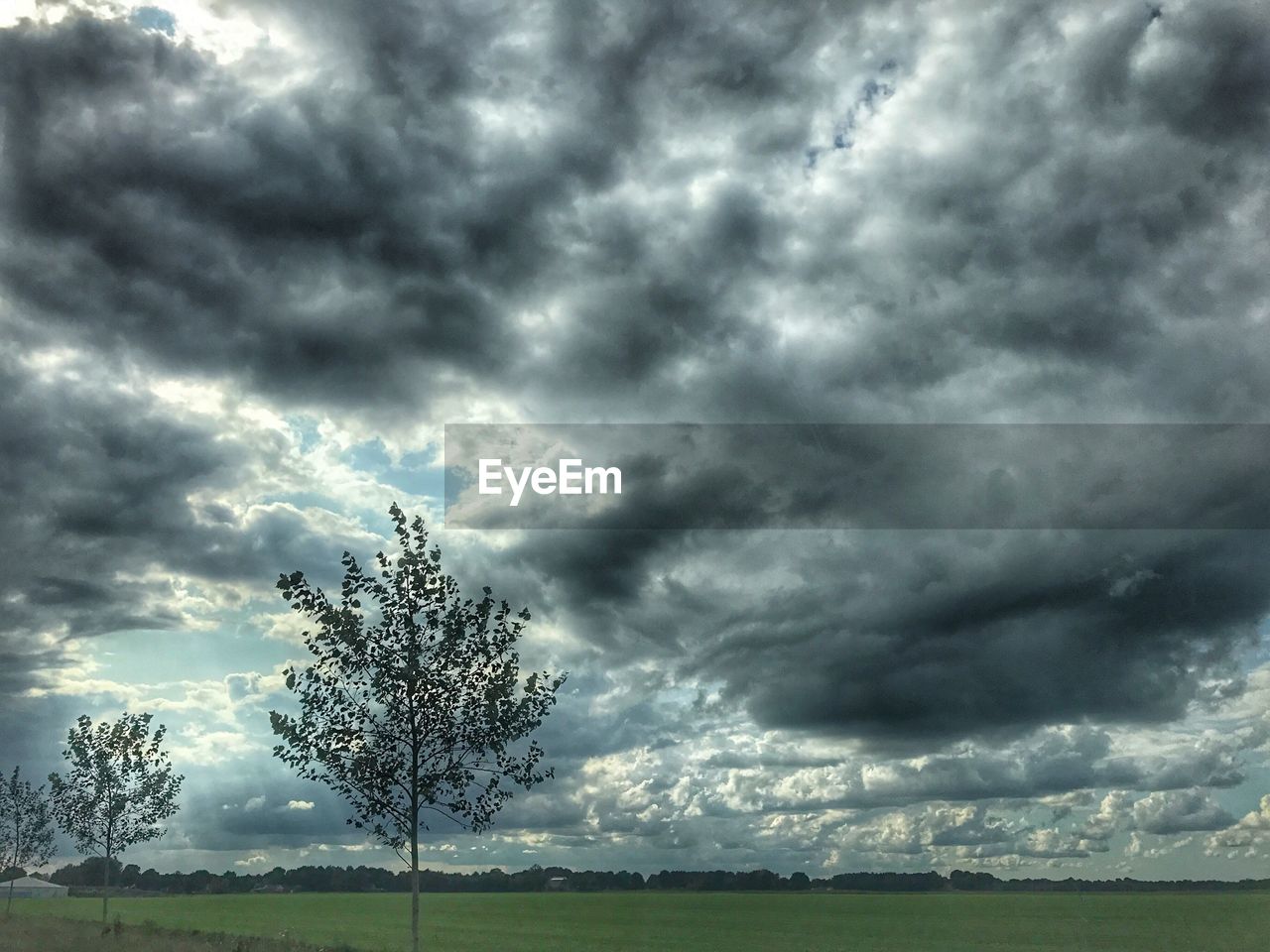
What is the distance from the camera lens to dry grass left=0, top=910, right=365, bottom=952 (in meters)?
44.2

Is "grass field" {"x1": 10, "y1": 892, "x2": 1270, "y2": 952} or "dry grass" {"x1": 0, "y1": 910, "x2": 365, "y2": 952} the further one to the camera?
"grass field" {"x1": 10, "y1": 892, "x2": 1270, "y2": 952}

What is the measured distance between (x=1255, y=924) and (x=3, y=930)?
105 meters

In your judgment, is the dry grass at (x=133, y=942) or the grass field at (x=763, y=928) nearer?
the dry grass at (x=133, y=942)

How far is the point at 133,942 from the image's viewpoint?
156 feet

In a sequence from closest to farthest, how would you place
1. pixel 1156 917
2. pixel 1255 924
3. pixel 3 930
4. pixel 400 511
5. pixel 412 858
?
pixel 412 858 < pixel 400 511 < pixel 3 930 < pixel 1255 924 < pixel 1156 917

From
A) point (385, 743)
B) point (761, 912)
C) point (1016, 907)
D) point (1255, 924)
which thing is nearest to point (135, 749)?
point (385, 743)

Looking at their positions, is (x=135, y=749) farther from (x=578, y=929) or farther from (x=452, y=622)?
(x=452, y=622)

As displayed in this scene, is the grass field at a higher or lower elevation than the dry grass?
lower

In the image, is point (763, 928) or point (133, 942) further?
point (763, 928)

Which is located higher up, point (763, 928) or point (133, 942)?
point (133, 942)

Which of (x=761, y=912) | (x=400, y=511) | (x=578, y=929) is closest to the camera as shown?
(x=400, y=511)

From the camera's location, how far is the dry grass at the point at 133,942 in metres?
44.2

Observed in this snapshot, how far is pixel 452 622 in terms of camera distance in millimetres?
30812

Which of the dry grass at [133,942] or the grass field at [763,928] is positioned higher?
the dry grass at [133,942]
